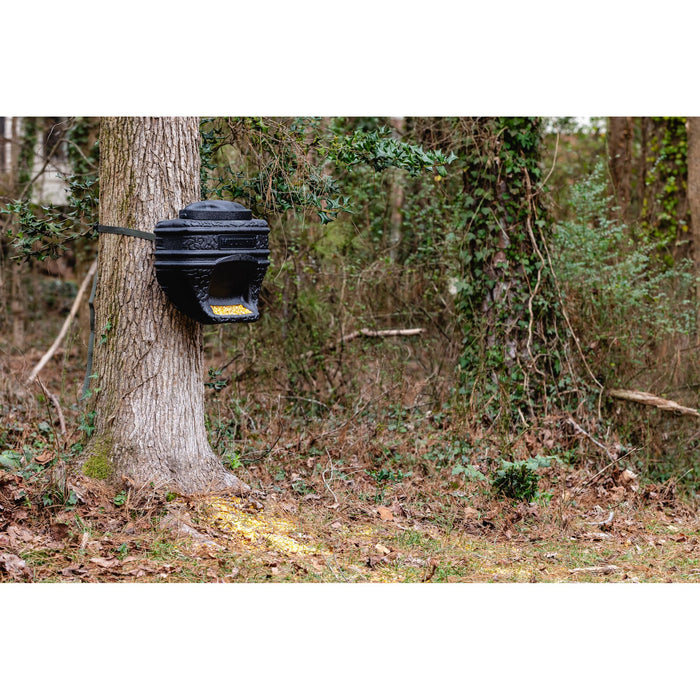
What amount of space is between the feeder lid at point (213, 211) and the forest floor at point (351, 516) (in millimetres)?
1707

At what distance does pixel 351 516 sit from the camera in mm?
6090

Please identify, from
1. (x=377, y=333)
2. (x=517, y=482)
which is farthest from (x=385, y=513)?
(x=377, y=333)

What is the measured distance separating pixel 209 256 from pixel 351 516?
220 cm

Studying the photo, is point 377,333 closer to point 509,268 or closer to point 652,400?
point 509,268

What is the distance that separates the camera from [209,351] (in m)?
11.3

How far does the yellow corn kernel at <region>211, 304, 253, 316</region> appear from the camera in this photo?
534 centimetres

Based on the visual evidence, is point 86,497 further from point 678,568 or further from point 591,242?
point 591,242

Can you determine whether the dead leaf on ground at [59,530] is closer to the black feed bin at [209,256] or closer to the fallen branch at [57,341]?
the black feed bin at [209,256]

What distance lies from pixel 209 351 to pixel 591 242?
17.4ft

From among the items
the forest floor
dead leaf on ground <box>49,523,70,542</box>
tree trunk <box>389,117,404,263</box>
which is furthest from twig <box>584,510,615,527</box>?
tree trunk <box>389,117,404,263</box>

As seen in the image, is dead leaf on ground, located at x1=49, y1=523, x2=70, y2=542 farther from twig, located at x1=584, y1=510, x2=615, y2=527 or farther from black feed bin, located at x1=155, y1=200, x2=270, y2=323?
twig, located at x1=584, y1=510, x2=615, y2=527

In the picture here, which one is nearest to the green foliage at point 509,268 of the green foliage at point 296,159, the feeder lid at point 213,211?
the green foliage at point 296,159

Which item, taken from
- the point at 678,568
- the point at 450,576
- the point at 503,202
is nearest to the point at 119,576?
the point at 450,576

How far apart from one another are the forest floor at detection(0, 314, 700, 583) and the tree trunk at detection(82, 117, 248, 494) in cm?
23
